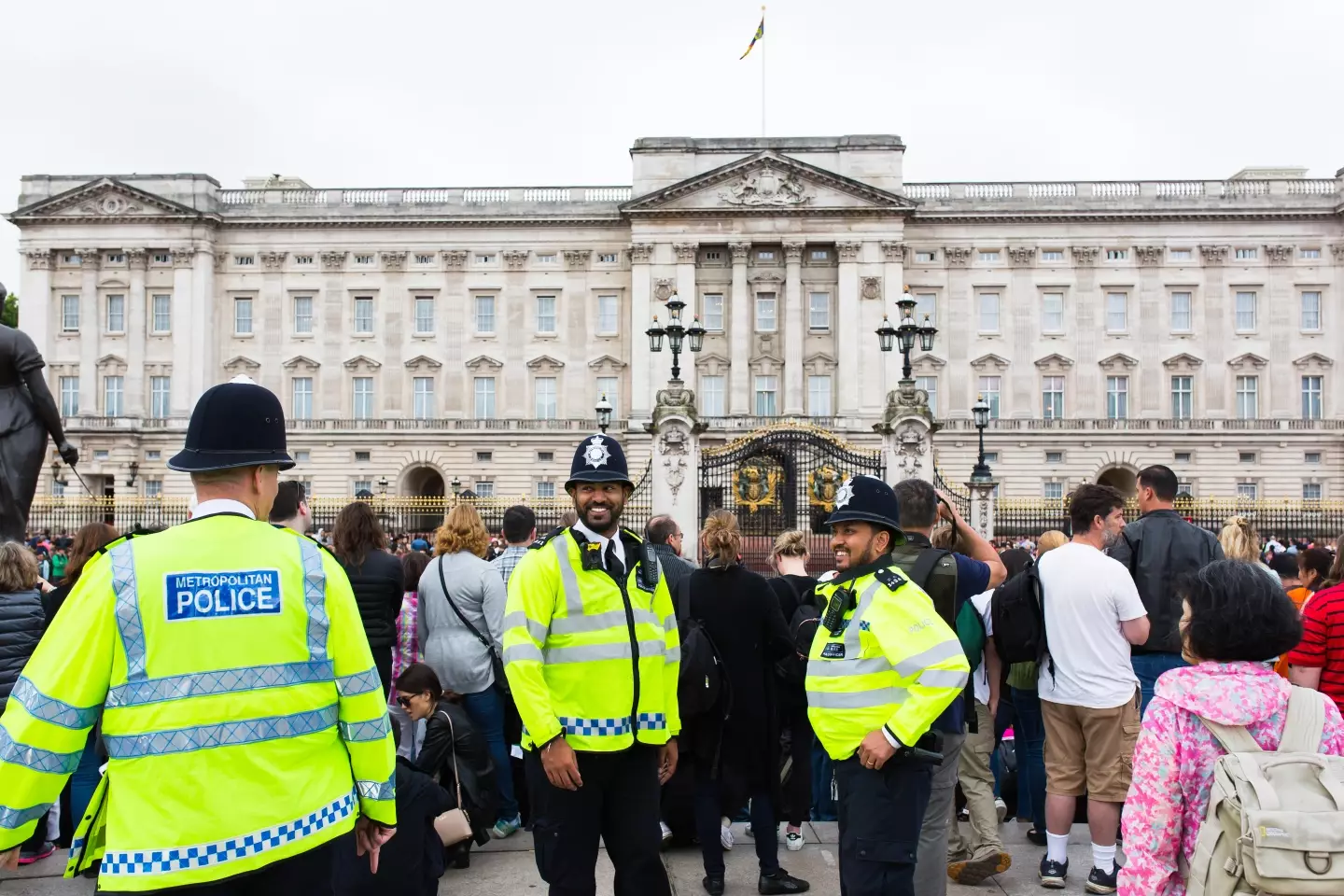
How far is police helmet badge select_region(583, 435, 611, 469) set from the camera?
501cm

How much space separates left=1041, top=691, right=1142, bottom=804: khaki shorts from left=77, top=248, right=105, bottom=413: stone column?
167 feet

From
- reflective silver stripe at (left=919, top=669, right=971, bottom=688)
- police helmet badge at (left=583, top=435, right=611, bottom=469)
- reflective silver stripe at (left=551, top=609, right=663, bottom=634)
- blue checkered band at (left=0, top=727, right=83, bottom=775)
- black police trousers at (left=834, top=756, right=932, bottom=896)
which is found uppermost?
police helmet badge at (left=583, top=435, right=611, bottom=469)

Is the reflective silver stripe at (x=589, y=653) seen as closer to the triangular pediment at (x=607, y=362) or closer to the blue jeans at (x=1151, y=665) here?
the blue jeans at (x=1151, y=665)

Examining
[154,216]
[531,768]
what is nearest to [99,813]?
[531,768]

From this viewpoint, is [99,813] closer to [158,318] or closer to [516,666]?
[516,666]

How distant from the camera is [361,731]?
3.33m

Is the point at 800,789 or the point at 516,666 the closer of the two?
the point at 516,666

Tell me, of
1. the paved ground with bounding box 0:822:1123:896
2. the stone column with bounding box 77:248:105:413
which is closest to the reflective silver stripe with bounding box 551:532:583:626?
the paved ground with bounding box 0:822:1123:896

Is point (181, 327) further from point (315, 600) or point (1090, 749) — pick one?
point (315, 600)

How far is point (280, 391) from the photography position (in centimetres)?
4825

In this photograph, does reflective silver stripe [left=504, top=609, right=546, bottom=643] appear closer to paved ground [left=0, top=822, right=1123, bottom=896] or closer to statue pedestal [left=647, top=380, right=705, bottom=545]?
paved ground [left=0, top=822, right=1123, bottom=896]

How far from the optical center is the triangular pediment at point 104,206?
46.8 metres

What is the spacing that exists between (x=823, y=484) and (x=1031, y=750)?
638 inches

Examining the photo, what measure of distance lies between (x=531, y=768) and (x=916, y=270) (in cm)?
4473
